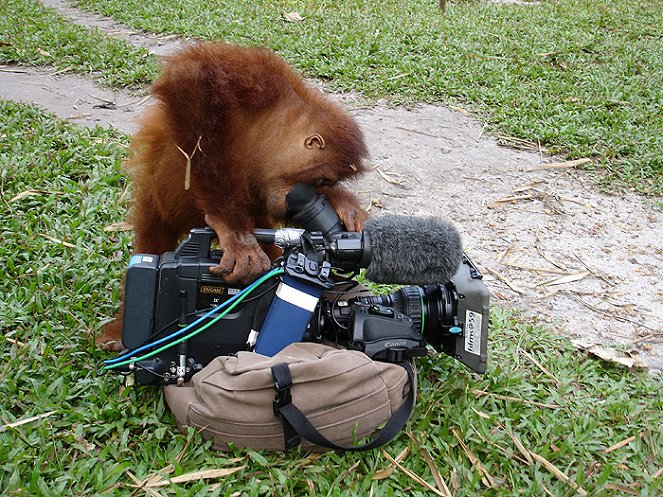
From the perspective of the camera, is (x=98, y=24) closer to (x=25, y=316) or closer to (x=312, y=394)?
(x=25, y=316)

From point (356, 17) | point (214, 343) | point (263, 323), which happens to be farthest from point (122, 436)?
point (356, 17)

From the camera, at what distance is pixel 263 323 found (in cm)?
209

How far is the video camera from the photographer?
2.05 m

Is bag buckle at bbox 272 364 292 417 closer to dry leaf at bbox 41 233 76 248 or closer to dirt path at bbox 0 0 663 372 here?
dirt path at bbox 0 0 663 372

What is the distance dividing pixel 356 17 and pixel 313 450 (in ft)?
19.6

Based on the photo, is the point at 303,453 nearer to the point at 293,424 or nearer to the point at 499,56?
the point at 293,424

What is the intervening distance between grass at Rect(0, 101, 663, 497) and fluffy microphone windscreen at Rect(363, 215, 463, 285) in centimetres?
48

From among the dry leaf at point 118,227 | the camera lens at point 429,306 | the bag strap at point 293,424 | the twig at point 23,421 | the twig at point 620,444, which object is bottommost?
the dry leaf at point 118,227

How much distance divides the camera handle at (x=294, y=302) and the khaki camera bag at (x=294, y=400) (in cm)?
5

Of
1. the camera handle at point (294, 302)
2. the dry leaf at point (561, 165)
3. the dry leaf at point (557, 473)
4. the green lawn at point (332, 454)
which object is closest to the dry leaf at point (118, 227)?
the green lawn at point (332, 454)

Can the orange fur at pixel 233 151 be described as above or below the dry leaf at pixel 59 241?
A: above

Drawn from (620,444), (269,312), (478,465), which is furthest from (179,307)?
(620,444)

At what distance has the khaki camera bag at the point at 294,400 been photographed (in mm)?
1901

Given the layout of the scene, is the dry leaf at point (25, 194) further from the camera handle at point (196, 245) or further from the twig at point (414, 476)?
the twig at point (414, 476)
